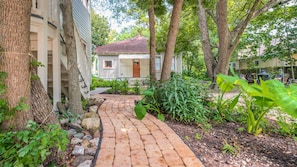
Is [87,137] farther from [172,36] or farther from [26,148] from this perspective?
[172,36]

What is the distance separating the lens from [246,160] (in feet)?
6.97

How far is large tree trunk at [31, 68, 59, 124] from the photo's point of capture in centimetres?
199

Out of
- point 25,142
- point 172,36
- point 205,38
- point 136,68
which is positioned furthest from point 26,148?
point 136,68

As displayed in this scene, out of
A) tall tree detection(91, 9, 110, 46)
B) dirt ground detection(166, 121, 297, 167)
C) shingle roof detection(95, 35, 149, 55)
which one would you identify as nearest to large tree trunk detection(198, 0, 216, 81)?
shingle roof detection(95, 35, 149, 55)

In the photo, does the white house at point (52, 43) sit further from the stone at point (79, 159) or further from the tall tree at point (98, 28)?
the tall tree at point (98, 28)

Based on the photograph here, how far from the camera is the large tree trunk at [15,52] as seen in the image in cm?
167

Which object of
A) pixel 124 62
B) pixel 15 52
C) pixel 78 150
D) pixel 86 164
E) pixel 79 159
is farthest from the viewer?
pixel 124 62

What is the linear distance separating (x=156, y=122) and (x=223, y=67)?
6014 mm

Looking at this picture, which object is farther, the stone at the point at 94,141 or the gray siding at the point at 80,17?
the gray siding at the point at 80,17

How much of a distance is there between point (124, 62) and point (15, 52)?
1412cm

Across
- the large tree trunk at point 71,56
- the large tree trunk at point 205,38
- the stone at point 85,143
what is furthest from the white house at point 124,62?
the stone at point 85,143

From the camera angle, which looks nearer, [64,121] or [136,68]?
[64,121]

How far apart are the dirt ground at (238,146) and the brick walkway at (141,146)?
182 millimetres

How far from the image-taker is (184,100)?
344cm
